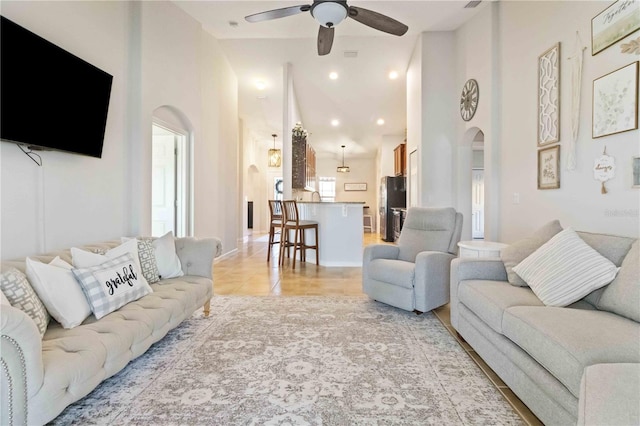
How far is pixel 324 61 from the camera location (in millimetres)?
6152

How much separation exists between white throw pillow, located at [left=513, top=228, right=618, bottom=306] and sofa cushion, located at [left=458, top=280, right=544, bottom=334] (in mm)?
84

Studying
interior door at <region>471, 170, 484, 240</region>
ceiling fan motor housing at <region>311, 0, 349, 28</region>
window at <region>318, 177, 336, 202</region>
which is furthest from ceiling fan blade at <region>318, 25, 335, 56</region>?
window at <region>318, 177, 336, 202</region>

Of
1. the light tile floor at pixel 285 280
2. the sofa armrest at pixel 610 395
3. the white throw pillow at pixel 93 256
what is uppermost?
the white throw pillow at pixel 93 256

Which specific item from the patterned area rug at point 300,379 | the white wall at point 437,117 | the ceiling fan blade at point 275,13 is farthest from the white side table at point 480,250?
the ceiling fan blade at point 275,13

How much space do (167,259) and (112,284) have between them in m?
0.68

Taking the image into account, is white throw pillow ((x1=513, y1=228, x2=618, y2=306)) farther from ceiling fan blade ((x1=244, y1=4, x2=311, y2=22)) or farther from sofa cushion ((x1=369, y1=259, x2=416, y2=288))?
ceiling fan blade ((x1=244, y1=4, x2=311, y2=22))

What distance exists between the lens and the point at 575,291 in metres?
1.80

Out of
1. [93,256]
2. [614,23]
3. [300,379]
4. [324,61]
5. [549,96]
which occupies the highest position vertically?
[324,61]

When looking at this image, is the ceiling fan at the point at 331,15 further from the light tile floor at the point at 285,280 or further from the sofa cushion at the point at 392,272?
the light tile floor at the point at 285,280

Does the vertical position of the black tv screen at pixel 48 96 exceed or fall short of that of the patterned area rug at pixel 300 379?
it exceeds it

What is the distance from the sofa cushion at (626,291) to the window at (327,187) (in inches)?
453

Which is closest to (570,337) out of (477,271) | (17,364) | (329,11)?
(477,271)

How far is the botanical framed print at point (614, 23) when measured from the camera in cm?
221

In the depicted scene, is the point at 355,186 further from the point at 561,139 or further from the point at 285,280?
the point at 561,139
